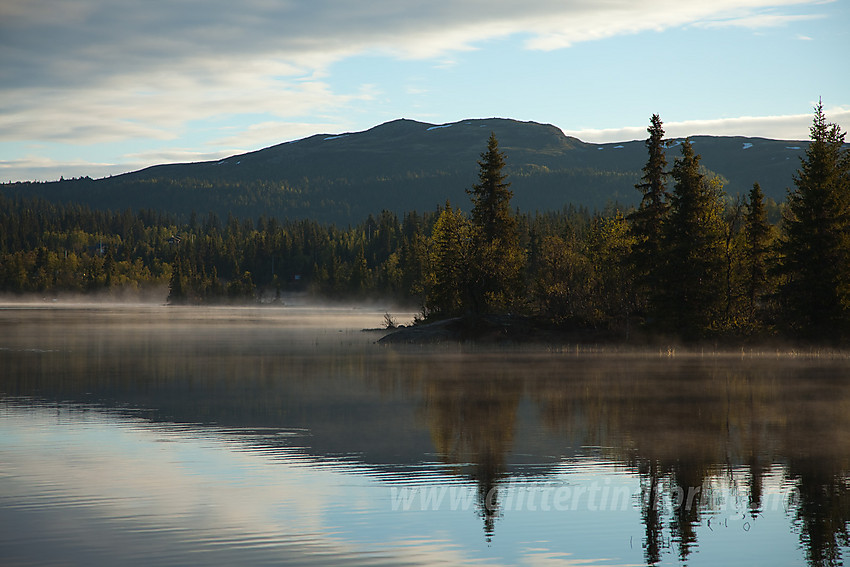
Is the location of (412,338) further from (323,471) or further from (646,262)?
(323,471)

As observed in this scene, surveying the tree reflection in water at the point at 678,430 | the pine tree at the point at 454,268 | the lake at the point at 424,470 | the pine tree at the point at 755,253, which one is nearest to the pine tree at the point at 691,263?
the pine tree at the point at 755,253

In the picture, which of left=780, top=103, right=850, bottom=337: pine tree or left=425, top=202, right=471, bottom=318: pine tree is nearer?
left=780, top=103, right=850, bottom=337: pine tree

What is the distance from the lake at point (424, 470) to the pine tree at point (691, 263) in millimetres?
19847

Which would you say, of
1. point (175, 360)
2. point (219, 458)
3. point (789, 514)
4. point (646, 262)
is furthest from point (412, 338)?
point (789, 514)

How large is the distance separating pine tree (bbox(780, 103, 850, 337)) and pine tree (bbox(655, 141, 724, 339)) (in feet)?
15.4

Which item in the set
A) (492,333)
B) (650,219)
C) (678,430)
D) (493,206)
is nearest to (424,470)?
(678,430)

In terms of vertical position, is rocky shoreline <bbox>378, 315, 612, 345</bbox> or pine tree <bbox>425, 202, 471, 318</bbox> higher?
pine tree <bbox>425, 202, 471, 318</bbox>

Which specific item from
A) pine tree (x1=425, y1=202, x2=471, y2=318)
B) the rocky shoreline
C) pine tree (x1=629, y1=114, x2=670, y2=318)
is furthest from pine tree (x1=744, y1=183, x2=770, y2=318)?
pine tree (x1=425, y1=202, x2=471, y2=318)

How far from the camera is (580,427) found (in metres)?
25.9

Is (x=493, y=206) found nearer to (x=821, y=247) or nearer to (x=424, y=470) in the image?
(x=821, y=247)

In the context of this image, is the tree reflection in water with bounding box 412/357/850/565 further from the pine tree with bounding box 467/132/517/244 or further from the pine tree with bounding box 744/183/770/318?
the pine tree with bounding box 467/132/517/244

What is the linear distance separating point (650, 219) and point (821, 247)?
1383 centimetres

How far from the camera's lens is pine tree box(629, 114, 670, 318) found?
6425cm

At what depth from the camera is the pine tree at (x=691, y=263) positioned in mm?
60531
